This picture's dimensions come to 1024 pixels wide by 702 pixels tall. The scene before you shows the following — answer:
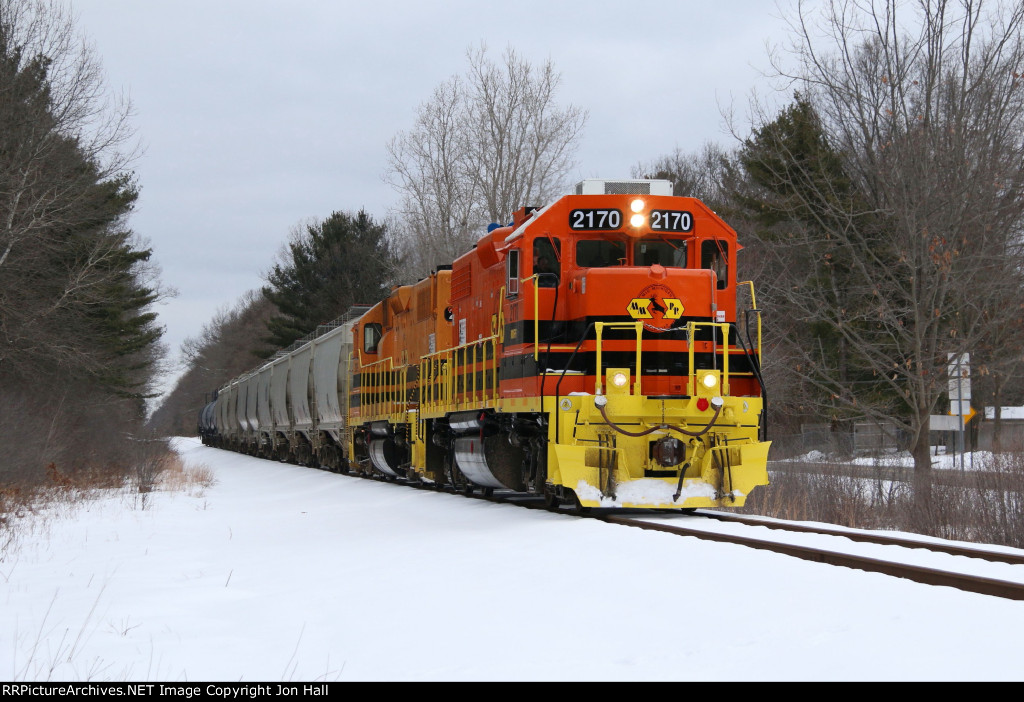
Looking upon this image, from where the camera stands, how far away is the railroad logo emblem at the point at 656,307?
1198 centimetres

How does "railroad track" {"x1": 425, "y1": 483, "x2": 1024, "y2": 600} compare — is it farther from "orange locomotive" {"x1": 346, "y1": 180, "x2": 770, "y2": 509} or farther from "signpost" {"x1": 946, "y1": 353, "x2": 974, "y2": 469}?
"signpost" {"x1": 946, "y1": 353, "x2": 974, "y2": 469}

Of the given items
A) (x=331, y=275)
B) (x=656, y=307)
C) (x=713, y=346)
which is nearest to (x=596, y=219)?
(x=656, y=307)

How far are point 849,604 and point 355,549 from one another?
5273 mm

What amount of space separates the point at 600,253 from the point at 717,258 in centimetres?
148

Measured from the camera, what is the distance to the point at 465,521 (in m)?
12.3

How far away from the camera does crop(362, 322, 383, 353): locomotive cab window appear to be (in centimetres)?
2284

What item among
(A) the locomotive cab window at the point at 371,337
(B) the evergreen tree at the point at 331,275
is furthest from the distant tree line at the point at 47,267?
(B) the evergreen tree at the point at 331,275

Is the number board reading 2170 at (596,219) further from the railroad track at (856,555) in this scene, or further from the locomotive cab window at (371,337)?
the locomotive cab window at (371,337)

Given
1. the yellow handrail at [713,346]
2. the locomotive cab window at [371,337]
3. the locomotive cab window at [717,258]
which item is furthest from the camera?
the locomotive cab window at [371,337]

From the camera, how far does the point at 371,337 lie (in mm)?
22938

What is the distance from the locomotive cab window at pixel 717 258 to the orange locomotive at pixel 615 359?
1 cm

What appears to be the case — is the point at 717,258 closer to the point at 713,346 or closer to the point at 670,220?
the point at 670,220

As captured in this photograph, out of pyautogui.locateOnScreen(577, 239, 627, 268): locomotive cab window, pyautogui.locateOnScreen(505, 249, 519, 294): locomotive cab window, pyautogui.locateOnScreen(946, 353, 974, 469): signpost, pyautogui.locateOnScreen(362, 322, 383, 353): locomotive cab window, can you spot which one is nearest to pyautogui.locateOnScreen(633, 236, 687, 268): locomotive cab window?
pyautogui.locateOnScreen(577, 239, 627, 268): locomotive cab window
